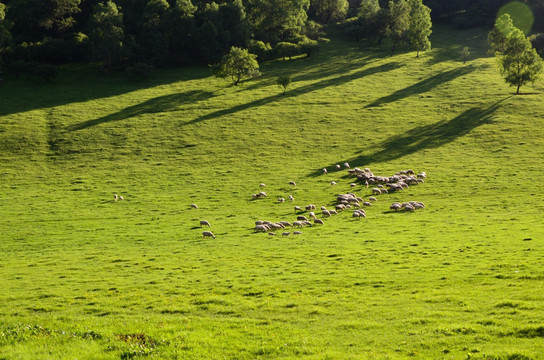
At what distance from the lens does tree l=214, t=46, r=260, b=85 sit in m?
87.2

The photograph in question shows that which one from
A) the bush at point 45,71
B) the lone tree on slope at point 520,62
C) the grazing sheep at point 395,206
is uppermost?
the bush at point 45,71

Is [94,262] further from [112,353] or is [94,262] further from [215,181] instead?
[215,181]

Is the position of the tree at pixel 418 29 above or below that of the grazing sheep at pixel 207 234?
above

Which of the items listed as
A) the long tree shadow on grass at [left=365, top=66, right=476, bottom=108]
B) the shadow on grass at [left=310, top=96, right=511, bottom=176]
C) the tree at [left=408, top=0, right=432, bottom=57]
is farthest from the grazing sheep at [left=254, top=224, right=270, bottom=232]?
the tree at [left=408, top=0, right=432, bottom=57]

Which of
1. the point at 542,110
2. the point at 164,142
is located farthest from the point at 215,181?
the point at 542,110

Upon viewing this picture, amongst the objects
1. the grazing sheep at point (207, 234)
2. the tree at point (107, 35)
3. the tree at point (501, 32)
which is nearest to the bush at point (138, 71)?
the tree at point (107, 35)

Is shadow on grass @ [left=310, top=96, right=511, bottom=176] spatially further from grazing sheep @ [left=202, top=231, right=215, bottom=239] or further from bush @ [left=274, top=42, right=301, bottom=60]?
bush @ [left=274, top=42, right=301, bottom=60]

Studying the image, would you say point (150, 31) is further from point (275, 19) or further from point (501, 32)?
point (501, 32)

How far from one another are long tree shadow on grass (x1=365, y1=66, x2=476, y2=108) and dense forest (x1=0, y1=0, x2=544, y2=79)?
14.4 metres

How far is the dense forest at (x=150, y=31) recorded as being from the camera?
93.6 m

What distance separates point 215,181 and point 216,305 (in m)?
34.1

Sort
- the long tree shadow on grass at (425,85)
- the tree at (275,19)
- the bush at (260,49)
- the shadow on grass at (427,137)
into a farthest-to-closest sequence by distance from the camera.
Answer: the tree at (275,19) → the bush at (260,49) → the long tree shadow on grass at (425,85) → the shadow on grass at (427,137)

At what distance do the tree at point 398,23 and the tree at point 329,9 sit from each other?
2419 cm

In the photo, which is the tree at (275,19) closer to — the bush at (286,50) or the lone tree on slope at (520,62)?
the bush at (286,50)
